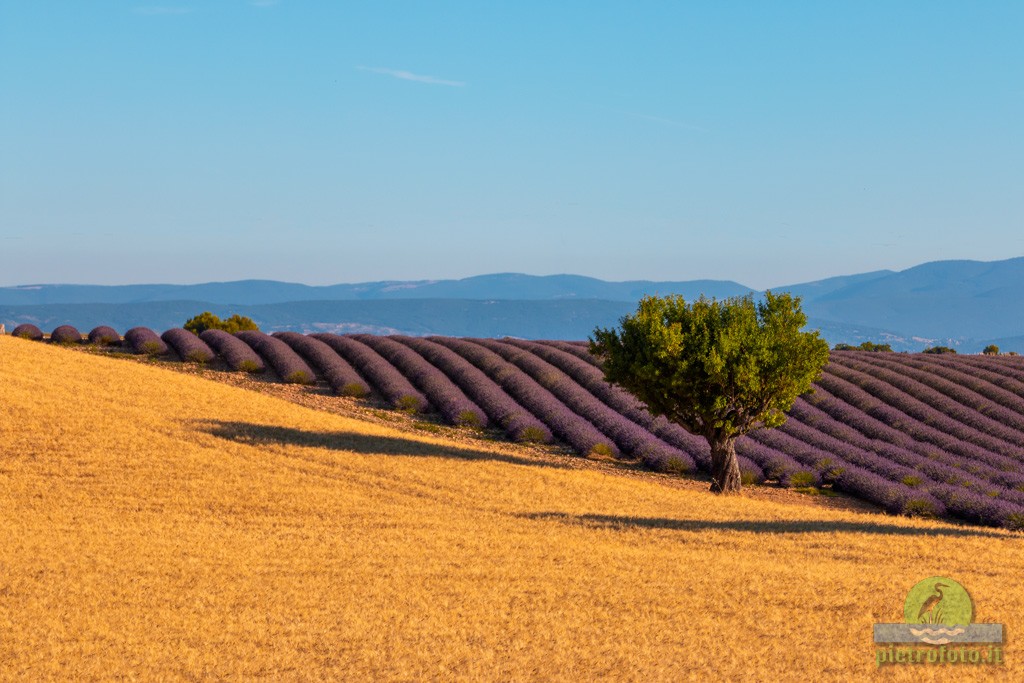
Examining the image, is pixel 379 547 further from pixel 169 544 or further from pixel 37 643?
pixel 37 643

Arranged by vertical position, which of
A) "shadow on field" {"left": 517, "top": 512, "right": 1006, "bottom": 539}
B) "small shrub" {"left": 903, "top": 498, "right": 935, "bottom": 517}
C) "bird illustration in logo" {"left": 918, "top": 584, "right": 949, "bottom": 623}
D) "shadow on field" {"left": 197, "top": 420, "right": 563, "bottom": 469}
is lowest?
"small shrub" {"left": 903, "top": 498, "right": 935, "bottom": 517}

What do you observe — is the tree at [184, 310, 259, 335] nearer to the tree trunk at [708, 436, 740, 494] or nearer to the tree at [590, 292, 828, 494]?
the tree at [590, 292, 828, 494]

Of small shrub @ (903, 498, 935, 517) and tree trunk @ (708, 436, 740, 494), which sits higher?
tree trunk @ (708, 436, 740, 494)

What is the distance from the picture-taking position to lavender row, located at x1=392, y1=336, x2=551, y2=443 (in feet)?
109

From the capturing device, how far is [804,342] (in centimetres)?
2642

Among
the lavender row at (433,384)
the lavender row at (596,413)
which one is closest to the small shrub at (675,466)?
the lavender row at (596,413)

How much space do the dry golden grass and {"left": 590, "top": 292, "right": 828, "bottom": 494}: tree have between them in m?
2.48

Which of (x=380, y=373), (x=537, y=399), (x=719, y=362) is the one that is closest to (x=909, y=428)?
(x=537, y=399)

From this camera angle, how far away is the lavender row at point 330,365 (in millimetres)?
37875

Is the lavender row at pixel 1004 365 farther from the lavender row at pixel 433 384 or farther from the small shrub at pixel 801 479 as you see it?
the lavender row at pixel 433 384

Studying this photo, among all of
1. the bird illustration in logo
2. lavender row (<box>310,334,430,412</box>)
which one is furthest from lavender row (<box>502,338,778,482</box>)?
the bird illustration in logo

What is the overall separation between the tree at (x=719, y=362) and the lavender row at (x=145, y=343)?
23.5 metres

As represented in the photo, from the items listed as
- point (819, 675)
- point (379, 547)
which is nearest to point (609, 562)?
point (379, 547)

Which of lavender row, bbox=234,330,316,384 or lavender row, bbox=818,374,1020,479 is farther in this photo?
lavender row, bbox=234,330,316,384
